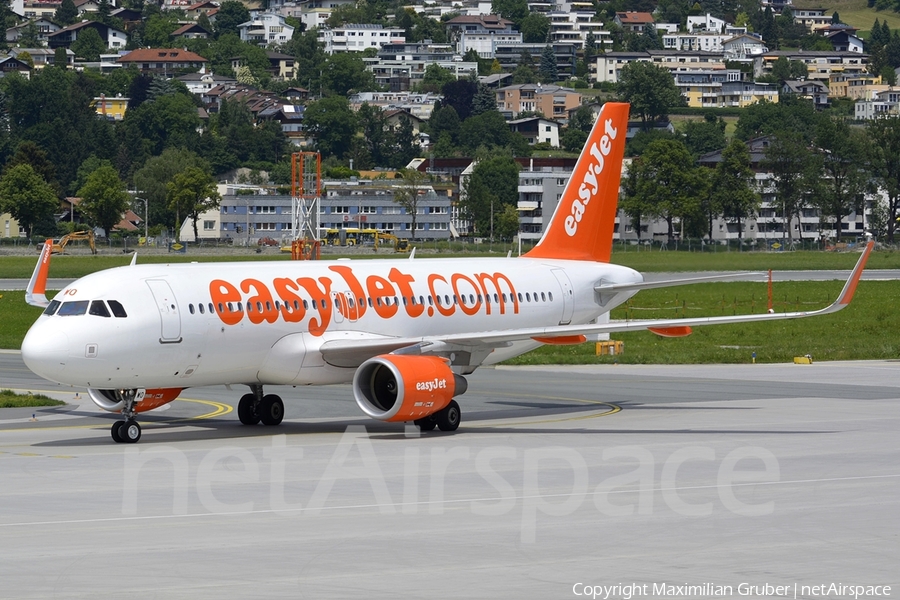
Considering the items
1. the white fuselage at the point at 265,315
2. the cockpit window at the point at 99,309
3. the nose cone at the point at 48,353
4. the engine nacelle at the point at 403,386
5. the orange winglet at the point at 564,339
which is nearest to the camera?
the nose cone at the point at 48,353

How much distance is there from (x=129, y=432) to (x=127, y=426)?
0.58ft

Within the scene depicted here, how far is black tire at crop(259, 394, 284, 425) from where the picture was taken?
3962 cm

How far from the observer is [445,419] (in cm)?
3803

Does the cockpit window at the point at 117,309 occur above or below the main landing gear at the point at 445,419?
above

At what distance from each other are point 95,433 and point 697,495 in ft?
56.5

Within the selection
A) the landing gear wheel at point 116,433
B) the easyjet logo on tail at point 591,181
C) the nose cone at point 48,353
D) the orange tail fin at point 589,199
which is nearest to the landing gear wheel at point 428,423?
the landing gear wheel at point 116,433

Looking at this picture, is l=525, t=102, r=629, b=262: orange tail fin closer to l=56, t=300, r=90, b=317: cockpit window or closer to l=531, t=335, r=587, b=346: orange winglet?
l=531, t=335, r=587, b=346: orange winglet

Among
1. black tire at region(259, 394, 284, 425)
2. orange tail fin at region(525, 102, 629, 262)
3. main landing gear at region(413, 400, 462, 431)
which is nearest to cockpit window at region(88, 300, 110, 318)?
black tire at region(259, 394, 284, 425)

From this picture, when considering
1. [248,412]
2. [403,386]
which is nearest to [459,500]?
[403,386]

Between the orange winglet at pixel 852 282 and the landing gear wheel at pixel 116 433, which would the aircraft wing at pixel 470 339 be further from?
the landing gear wheel at pixel 116 433

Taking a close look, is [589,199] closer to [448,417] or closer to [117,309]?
[448,417]

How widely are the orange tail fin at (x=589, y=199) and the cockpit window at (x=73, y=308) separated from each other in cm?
1732

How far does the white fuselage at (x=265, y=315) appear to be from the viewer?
34656 millimetres

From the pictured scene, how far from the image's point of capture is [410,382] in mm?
36219
